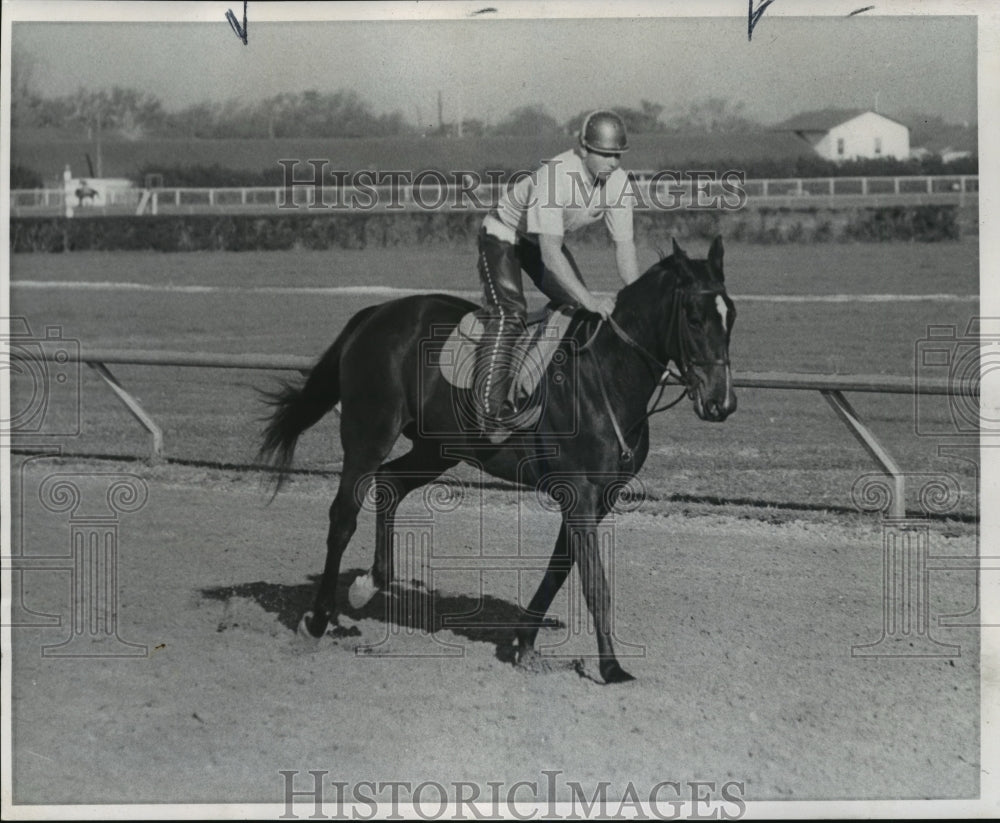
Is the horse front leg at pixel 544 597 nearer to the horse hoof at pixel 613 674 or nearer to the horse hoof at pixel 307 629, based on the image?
the horse hoof at pixel 613 674

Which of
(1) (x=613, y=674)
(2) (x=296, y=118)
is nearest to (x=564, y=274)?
(1) (x=613, y=674)

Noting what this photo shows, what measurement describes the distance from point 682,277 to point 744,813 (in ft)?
6.97

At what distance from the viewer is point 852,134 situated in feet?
43.9

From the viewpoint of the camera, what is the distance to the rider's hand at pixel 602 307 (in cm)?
544

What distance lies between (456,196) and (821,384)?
5931 millimetres

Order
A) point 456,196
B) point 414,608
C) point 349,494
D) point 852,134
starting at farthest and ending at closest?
point 852,134 < point 456,196 < point 414,608 < point 349,494

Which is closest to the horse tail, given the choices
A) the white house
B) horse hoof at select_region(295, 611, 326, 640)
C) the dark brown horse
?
the dark brown horse

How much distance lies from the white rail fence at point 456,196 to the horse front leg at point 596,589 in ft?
22.6

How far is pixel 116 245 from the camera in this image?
19766 mm

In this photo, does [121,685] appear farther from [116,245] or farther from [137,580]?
[116,245]

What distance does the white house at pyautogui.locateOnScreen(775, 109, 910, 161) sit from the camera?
37.8 feet

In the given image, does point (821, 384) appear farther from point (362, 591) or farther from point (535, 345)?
point (362, 591)

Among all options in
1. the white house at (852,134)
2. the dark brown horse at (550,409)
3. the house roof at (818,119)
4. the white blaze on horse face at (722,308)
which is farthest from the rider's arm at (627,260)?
the white house at (852,134)

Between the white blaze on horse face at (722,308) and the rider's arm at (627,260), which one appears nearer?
the white blaze on horse face at (722,308)
